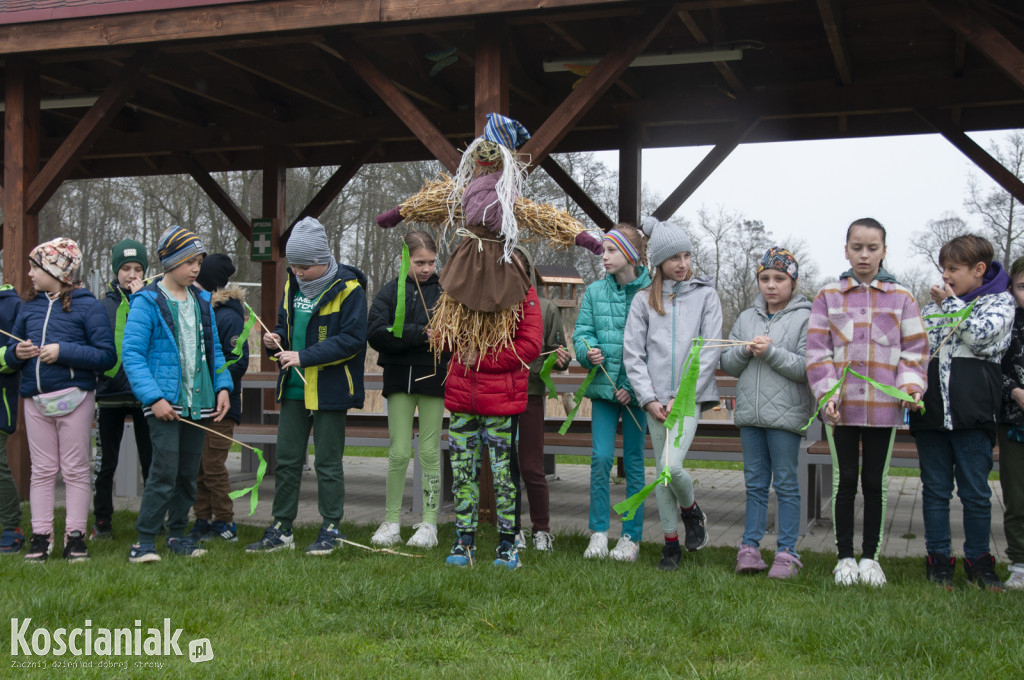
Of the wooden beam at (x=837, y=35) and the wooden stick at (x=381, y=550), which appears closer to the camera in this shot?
the wooden stick at (x=381, y=550)

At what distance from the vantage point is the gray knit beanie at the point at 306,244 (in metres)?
5.19

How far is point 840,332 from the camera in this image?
15.1ft

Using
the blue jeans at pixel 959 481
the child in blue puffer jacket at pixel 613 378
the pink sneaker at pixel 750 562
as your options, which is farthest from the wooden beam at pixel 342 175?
the blue jeans at pixel 959 481

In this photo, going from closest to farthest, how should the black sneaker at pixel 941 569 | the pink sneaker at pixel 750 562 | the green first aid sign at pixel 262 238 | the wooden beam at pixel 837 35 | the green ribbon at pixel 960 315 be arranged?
the green ribbon at pixel 960 315, the black sneaker at pixel 941 569, the pink sneaker at pixel 750 562, the wooden beam at pixel 837 35, the green first aid sign at pixel 262 238

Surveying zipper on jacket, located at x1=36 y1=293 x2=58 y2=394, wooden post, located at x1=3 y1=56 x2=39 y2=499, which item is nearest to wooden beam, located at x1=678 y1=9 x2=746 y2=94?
zipper on jacket, located at x1=36 y1=293 x2=58 y2=394

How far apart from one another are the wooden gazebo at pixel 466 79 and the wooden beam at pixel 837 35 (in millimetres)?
25

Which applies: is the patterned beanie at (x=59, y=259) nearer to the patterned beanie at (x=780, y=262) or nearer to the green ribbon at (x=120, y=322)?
the green ribbon at (x=120, y=322)

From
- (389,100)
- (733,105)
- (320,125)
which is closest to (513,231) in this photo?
(389,100)

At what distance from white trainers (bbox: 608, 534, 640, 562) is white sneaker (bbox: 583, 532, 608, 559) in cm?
4

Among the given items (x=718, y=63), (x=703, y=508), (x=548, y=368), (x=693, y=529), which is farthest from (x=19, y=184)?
(x=703, y=508)

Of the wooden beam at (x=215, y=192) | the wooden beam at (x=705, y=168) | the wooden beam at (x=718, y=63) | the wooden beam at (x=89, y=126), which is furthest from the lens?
the wooden beam at (x=215, y=192)

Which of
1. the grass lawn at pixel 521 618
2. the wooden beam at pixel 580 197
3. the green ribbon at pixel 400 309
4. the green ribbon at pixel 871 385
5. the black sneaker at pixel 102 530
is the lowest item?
the black sneaker at pixel 102 530

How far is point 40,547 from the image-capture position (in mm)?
5055

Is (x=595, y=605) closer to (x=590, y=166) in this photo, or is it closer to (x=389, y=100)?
(x=389, y=100)
